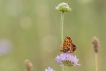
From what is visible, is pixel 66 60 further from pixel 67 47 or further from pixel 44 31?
pixel 44 31

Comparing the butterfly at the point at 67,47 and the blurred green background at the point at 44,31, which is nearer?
the butterfly at the point at 67,47

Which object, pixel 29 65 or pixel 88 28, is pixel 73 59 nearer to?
pixel 29 65

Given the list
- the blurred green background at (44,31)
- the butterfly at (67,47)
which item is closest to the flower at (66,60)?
the butterfly at (67,47)

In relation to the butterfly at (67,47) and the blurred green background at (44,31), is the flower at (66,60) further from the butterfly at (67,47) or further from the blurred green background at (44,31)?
the blurred green background at (44,31)

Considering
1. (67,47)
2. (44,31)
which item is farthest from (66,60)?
(44,31)

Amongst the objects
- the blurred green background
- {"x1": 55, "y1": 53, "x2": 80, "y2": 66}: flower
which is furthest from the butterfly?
the blurred green background

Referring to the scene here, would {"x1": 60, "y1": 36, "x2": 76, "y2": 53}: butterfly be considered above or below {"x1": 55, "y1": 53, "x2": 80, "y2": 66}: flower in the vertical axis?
above

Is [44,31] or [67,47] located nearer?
[67,47]

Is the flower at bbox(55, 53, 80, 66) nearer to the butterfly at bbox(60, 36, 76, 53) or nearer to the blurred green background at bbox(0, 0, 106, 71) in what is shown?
the butterfly at bbox(60, 36, 76, 53)
